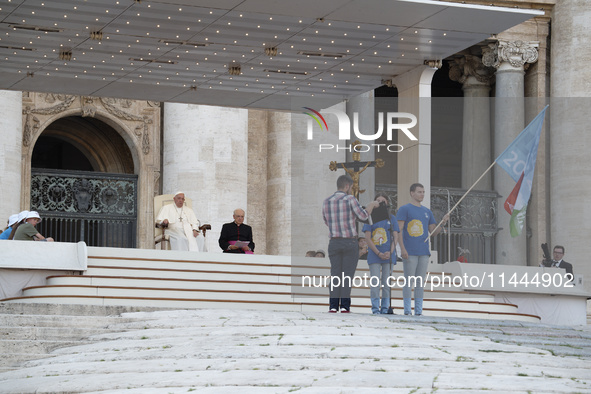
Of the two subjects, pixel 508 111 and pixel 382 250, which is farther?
pixel 508 111

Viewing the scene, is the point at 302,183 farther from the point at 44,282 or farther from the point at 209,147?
the point at 44,282

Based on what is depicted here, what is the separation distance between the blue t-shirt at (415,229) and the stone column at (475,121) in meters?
13.5

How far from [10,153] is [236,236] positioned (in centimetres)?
573

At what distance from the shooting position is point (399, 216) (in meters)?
14.9

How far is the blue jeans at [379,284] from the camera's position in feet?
49.3

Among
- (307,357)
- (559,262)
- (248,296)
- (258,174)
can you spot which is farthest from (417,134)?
(307,357)

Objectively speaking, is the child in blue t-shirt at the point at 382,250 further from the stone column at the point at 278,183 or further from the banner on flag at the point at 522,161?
the stone column at the point at 278,183

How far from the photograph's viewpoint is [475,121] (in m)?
29.2

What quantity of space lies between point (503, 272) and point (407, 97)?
10.5 ft

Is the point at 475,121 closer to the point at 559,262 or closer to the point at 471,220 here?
the point at 471,220

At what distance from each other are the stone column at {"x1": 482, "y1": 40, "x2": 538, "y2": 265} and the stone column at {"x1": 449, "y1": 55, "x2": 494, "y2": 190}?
0.82 meters

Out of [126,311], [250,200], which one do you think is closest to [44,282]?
[126,311]

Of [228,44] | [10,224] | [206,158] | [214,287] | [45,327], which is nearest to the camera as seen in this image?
[45,327]

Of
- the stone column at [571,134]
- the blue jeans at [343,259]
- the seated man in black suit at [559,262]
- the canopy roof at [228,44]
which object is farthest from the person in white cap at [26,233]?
the stone column at [571,134]
